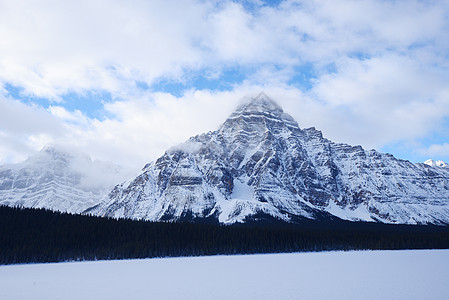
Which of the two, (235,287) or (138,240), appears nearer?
(235,287)

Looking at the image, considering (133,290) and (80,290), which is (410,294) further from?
(80,290)

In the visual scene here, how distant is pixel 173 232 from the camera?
119 metres

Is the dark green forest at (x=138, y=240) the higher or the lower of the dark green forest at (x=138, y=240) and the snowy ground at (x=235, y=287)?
→ the higher

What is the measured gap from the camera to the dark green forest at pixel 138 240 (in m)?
91.9

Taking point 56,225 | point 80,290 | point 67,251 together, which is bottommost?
point 80,290

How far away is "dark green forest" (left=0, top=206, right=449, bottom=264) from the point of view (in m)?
91.9

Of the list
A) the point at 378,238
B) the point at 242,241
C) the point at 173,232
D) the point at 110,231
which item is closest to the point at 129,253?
the point at 110,231

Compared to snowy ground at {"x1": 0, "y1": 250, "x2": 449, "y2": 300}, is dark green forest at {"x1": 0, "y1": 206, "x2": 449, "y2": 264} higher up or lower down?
higher up

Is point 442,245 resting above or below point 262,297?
above

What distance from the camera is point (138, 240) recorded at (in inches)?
4306

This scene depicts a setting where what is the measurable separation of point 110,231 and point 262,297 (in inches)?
3275

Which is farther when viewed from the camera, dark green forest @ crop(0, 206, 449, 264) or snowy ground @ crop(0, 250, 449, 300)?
dark green forest @ crop(0, 206, 449, 264)

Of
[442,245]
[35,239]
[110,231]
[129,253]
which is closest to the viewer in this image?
[35,239]

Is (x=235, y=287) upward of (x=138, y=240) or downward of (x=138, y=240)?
downward
